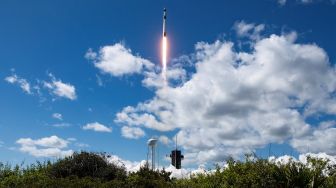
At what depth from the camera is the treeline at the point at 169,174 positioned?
17953mm

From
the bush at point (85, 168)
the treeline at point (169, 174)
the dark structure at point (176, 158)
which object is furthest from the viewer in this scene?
the dark structure at point (176, 158)

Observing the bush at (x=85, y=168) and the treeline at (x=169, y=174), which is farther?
the bush at (x=85, y=168)

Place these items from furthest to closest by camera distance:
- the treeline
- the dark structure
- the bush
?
the dark structure, the bush, the treeline

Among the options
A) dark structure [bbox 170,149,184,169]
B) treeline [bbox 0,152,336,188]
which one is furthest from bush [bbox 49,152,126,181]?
dark structure [bbox 170,149,184,169]

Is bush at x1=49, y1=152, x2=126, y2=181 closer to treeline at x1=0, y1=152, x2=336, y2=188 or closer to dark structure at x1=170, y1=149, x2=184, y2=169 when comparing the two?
treeline at x1=0, y1=152, x2=336, y2=188

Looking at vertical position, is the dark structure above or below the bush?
above

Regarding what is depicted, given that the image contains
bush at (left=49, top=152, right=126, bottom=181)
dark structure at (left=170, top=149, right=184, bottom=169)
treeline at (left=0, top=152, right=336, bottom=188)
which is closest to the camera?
treeline at (left=0, top=152, right=336, bottom=188)

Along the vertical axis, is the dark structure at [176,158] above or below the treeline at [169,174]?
above

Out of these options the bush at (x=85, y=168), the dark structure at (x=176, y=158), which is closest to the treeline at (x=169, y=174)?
the bush at (x=85, y=168)

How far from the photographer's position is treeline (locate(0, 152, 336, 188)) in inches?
707

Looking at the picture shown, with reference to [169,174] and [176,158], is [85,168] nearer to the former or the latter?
[169,174]

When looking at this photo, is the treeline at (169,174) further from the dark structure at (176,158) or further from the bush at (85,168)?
the dark structure at (176,158)

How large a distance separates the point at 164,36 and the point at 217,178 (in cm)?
1763

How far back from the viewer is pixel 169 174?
2820 cm
